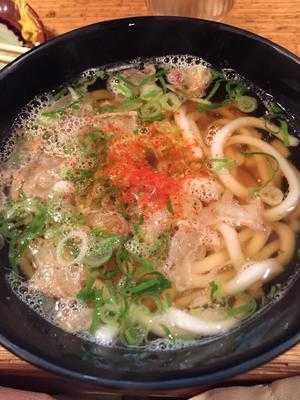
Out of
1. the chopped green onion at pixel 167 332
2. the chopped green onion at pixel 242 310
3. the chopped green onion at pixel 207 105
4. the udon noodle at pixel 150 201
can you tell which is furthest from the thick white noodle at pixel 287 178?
the chopped green onion at pixel 167 332

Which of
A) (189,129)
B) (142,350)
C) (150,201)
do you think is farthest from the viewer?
(189,129)

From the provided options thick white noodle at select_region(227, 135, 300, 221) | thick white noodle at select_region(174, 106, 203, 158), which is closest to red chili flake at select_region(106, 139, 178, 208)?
thick white noodle at select_region(174, 106, 203, 158)

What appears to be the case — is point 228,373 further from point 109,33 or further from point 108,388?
point 109,33

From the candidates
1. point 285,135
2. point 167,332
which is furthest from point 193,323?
point 285,135

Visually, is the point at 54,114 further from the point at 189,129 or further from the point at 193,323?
the point at 193,323

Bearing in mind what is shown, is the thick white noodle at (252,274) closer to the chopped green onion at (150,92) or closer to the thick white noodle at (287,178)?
the thick white noodle at (287,178)

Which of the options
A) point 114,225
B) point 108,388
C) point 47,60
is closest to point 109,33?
point 47,60
